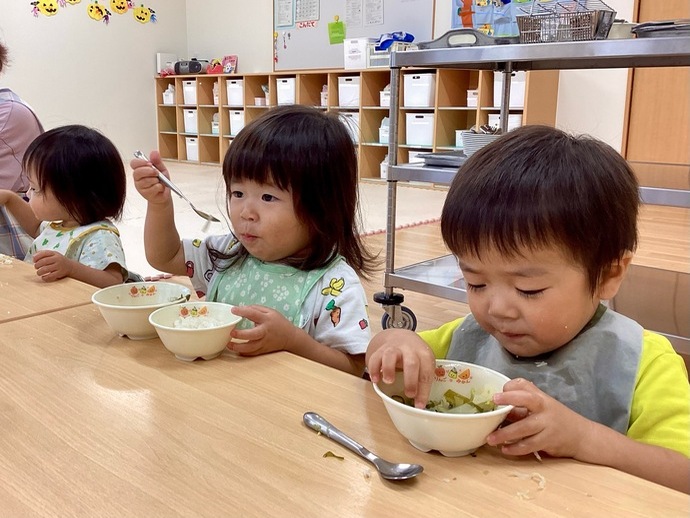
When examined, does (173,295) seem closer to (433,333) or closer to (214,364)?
(214,364)

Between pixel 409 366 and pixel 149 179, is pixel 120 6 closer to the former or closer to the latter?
pixel 149 179

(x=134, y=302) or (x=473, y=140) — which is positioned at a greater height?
(x=473, y=140)

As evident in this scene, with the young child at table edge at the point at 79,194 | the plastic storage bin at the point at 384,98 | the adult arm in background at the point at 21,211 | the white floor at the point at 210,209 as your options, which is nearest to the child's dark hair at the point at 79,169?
the young child at table edge at the point at 79,194

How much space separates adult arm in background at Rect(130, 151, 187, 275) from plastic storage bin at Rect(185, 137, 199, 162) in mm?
6447

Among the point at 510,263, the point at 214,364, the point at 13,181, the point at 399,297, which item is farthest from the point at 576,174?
the point at 13,181

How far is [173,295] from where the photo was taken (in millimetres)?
956

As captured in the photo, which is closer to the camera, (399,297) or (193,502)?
(193,502)

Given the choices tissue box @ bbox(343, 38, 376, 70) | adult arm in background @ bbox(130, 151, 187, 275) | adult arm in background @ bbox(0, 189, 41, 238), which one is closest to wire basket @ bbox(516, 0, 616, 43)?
adult arm in background @ bbox(130, 151, 187, 275)

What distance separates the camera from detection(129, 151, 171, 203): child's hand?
3.28ft

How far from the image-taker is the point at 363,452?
20.9 inches

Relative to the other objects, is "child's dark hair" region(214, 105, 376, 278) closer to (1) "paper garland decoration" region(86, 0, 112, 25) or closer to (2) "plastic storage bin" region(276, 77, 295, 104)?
(2) "plastic storage bin" region(276, 77, 295, 104)

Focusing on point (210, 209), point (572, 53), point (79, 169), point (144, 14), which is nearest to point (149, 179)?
point (79, 169)

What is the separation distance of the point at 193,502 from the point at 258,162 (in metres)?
0.64

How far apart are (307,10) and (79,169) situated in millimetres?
5328
